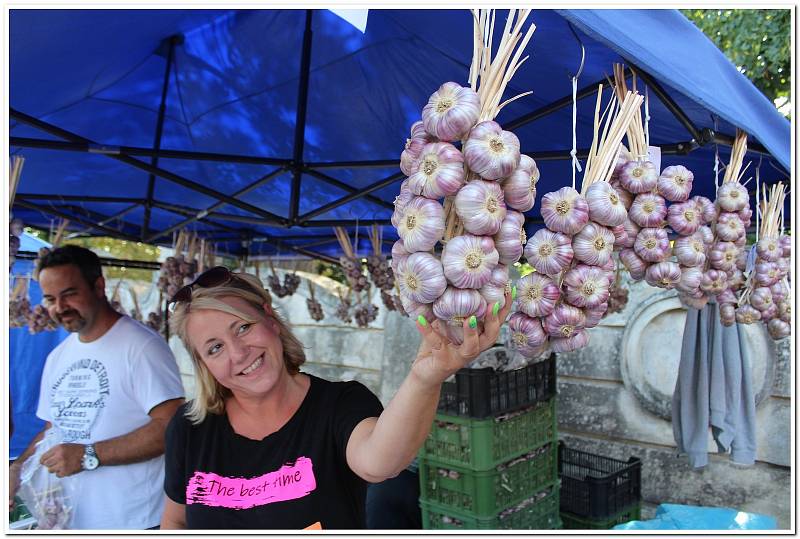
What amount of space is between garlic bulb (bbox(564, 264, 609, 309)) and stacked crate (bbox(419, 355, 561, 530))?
1.87 m

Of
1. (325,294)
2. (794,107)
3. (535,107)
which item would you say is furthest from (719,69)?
(325,294)

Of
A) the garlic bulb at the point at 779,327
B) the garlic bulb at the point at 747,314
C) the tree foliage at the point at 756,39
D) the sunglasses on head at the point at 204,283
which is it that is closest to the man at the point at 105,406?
the sunglasses on head at the point at 204,283

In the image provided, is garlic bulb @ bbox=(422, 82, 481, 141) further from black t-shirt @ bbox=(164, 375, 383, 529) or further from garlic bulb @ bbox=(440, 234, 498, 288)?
black t-shirt @ bbox=(164, 375, 383, 529)

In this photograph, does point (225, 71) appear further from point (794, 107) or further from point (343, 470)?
point (794, 107)

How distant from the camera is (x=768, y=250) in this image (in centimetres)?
214

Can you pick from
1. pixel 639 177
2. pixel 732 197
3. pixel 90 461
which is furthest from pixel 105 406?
pixel 732 197

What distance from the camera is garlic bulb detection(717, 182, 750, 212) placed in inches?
70.2

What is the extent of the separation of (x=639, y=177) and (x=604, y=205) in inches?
11.2

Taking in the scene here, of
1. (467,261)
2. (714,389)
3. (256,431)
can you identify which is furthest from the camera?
(714,389)

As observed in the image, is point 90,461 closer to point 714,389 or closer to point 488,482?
point 488,482

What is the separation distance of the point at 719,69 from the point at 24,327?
666 cm

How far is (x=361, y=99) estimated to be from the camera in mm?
2625

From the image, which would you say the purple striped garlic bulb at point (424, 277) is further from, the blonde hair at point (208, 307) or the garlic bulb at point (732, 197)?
the garlic bulb at point (732, 197)

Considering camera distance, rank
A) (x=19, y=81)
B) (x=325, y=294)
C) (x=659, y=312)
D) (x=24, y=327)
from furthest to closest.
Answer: (x=325, y=294)
(x=24, y=327)
(x=659, y=312)
(x=19, y=81)
